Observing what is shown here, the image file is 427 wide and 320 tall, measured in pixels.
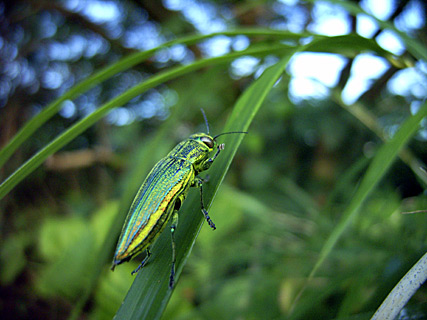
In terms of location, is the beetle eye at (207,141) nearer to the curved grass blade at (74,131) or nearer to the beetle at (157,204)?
the beetle at (157,204)

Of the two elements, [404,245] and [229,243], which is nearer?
[404,245]

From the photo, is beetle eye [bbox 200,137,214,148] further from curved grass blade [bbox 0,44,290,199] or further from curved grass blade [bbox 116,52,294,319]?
curved grass blade [bbox 0,44,290,199]

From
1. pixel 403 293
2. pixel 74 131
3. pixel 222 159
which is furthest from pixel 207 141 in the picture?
pixel 403 293

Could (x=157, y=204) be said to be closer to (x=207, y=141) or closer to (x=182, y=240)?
(x=182, y=240)

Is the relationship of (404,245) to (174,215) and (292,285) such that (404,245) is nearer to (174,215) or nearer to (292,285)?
(292,285)

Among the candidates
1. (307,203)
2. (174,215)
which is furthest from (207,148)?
(307,203)

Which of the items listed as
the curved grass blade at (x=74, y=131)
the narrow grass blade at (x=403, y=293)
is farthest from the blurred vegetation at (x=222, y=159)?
the narrow grass blade at (x=403, y=293)

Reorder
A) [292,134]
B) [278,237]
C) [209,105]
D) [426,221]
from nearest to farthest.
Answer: [426,221] < [278,237] < [292,134] < [209,105]
